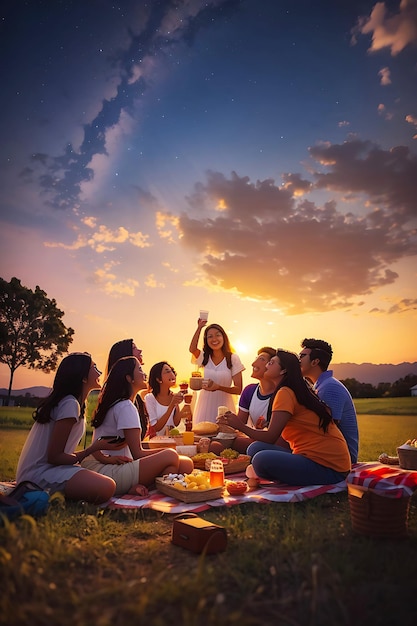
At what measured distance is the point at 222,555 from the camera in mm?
3959

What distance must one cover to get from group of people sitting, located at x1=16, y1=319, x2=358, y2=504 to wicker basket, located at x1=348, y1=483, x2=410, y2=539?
5.21ft

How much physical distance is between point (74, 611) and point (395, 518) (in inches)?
117

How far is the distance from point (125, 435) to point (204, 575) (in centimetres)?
282

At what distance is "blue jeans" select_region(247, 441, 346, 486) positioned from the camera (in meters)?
6.26

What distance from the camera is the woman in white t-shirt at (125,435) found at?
604 centimetres

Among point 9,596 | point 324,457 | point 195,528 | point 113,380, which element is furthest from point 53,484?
point 324,457

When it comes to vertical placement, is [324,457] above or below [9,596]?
above

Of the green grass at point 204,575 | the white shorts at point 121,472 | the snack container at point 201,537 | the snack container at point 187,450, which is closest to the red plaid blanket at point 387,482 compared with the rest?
the green grass at point 204,575

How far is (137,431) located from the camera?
606 centimetres

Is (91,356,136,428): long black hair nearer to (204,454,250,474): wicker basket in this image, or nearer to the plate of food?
the plate of food

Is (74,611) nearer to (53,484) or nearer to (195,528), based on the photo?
(195,528)

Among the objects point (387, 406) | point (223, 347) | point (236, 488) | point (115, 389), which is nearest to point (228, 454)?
point (236, 488)

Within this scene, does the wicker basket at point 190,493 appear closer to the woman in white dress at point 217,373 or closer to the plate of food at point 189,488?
the plate of food at point 189,488

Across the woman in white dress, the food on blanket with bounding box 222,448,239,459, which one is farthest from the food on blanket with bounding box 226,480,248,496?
the woman in white dress
